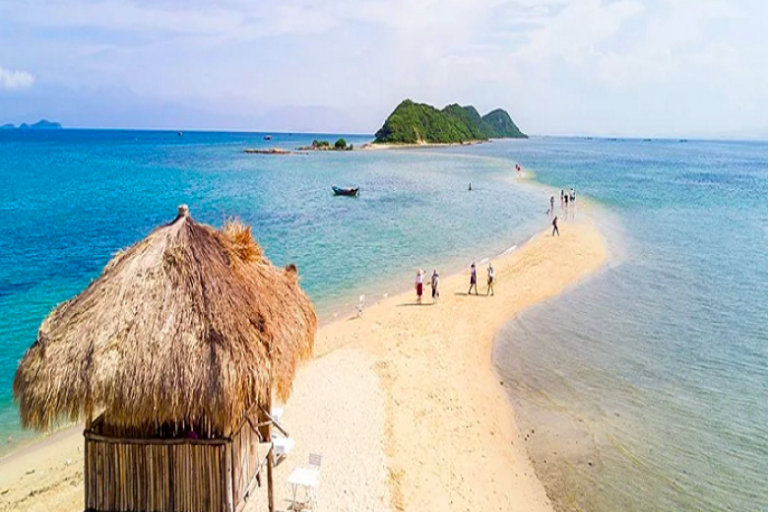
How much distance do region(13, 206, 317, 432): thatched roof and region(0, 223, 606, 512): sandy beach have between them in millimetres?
3212

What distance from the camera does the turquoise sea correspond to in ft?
36.2

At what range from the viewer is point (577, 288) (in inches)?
867

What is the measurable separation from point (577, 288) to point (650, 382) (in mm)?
8112

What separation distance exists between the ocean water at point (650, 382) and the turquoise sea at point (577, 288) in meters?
0.05

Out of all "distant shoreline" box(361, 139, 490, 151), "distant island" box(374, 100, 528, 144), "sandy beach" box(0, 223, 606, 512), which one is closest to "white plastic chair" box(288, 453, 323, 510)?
"sandy beach" box(0, 223, 606, 512)

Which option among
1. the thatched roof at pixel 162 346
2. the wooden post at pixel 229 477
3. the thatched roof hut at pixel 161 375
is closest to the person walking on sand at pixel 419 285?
the thatched roof at pixel 162 346

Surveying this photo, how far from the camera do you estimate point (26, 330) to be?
16.7 meters

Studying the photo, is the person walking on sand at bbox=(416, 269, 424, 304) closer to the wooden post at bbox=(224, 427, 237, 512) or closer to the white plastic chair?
the white plastic chair

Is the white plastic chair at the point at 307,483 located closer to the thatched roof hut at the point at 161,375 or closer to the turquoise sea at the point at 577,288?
the thatched roof hut at the point at 161,375

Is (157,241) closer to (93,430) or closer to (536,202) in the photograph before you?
(93,430)

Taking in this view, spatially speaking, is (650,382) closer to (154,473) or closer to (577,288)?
(577,288)

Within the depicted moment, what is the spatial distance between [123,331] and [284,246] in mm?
21798

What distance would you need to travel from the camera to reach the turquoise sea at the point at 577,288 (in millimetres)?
11031

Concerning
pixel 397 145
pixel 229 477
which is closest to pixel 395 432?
pixel 229 477
